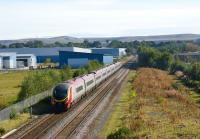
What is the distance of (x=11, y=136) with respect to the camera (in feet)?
113

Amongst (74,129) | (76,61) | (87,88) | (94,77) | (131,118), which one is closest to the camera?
(74,129)

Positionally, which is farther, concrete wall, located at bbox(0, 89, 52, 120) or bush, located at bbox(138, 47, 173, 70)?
bush, located at bbox(138, 47, 173, 70)

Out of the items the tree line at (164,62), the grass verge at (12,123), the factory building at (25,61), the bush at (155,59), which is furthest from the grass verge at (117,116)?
the factory building at (25,61)

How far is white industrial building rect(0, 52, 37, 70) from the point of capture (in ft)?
511

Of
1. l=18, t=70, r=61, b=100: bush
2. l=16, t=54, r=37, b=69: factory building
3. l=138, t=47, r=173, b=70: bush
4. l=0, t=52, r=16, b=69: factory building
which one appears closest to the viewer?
l=18, t=70, r=61, b=100: bush

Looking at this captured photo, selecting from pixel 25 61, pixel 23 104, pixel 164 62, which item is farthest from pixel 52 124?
pixel 25 61

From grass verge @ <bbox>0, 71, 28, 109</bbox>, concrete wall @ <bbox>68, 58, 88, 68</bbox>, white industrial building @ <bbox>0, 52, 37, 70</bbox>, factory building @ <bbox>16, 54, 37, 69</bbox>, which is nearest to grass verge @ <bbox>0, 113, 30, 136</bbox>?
grass verge @ <bbox>0, 71, 28, 109</bbox>

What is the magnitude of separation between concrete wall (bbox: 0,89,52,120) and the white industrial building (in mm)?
102841

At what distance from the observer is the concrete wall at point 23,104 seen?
41281mm

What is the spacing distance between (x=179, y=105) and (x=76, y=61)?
4223 inches

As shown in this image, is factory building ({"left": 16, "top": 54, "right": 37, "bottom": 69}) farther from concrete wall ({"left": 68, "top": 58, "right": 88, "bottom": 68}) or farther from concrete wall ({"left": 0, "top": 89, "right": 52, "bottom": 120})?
concrete wall ({"left": 0, "top": 89, "right": 52, "bottom": 120})

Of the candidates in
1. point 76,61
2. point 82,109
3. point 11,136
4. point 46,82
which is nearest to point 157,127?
point 11,136

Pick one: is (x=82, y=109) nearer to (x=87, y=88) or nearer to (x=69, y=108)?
(x=69, y=108)

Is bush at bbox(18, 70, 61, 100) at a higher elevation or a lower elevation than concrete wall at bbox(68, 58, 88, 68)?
higher
